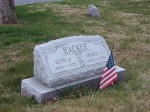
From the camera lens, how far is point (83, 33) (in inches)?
412

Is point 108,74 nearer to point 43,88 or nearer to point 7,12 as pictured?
point 43,88

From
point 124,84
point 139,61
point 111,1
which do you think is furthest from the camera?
point 111,1

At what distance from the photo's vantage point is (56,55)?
19.7 ft

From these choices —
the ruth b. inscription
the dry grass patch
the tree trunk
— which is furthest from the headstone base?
the tree trunk

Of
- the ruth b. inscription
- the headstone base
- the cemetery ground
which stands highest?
the ruth b. inscription

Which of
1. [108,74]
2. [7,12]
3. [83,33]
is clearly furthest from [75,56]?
[7,12]

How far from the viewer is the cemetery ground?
18.4 feet

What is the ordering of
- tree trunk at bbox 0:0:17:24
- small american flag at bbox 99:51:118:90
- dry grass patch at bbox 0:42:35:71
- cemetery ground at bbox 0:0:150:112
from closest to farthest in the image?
cemetery ground at bbox 0:0:150:112 < small american flag at bbox 99:51:118:90 < dry grass patch at bbox 0:42:35:71 < tree trunk at bbox 0:0:17:24

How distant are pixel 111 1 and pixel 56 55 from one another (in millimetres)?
11822

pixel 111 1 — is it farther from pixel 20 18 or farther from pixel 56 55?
pixel 56 55

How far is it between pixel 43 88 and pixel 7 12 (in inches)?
235

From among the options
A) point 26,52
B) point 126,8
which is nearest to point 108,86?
point 26,52

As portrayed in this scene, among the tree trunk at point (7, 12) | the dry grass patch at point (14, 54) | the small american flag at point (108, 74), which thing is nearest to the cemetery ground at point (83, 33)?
the dry grass patch at point (14, 54)

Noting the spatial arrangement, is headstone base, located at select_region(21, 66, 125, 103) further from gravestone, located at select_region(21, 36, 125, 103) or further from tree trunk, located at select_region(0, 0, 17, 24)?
tree trunk, located at select_region(0, 0, 17, 24)
